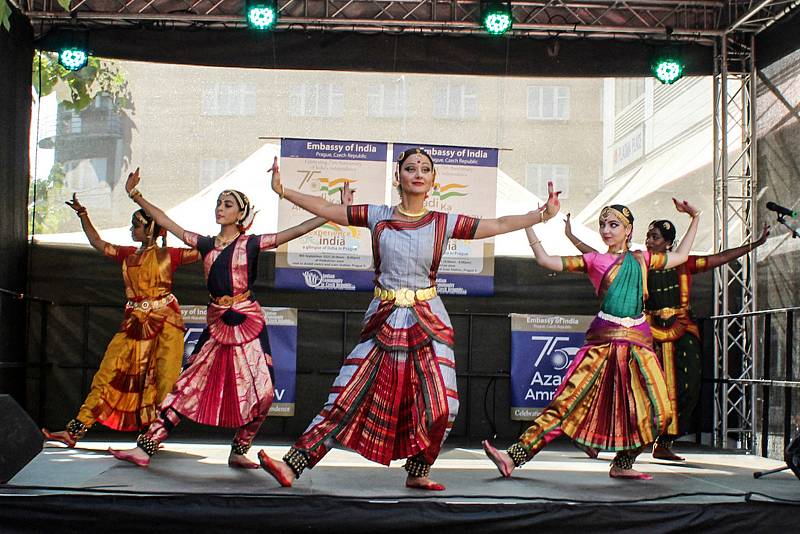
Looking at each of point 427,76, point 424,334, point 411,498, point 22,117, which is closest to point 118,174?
point 22,117

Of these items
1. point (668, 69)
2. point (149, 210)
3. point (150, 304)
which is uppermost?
point (668, 69)

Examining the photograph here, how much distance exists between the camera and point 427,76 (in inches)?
331

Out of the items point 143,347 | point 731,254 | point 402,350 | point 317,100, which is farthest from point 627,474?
point 317,100

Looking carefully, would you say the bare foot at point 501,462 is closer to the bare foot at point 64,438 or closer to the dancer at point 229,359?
the dancer at point 229,359

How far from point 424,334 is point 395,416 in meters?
0.41

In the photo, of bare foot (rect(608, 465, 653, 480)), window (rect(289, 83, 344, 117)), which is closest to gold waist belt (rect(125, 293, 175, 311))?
window (rect(289, 83, 344, 117))

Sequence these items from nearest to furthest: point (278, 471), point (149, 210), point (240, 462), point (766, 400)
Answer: point (278, 471)
point (240, 462)
point (149, 210)
point (766, 400)

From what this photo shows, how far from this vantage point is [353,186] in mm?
8055

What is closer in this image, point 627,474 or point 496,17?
point 627,474

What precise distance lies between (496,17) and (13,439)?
4.94 m

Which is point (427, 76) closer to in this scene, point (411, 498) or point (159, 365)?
point (159, 365)

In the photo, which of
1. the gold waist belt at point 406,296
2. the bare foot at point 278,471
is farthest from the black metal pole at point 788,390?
Answer: the bare foot at point 278,471

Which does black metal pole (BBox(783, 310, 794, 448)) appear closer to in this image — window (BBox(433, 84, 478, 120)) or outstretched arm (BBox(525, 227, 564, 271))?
outstretched arm (BBox(525, 227, 564, 271))

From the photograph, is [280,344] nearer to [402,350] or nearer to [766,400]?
[402,350]
